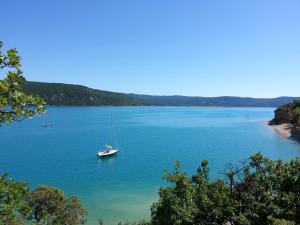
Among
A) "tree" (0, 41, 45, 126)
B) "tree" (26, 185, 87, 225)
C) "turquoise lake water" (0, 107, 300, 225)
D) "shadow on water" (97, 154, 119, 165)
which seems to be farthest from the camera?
"shadow on water" (97, 154, 119, 165)

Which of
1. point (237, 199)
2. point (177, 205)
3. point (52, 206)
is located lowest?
point (52, 206)

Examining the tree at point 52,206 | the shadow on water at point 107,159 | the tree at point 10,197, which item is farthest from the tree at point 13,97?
the shadow on water at point 107,159

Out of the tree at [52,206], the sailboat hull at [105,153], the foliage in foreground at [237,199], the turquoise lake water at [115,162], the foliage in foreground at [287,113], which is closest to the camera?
the foliage in foreground at [237,199]

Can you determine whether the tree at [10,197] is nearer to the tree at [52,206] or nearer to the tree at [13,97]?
the tree at [13,97]

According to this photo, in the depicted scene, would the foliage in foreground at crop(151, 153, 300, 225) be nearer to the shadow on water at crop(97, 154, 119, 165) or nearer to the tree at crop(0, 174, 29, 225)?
the tree at crop(0, 174, 29, 225)

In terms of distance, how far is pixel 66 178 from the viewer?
194 feet

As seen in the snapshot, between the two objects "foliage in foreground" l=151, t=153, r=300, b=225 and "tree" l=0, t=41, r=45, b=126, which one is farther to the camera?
"foliage in foreground" l=151, t=153, r=300, b=225

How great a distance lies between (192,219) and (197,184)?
3.37 meters

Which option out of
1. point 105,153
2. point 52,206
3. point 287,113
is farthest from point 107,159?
point 287,113

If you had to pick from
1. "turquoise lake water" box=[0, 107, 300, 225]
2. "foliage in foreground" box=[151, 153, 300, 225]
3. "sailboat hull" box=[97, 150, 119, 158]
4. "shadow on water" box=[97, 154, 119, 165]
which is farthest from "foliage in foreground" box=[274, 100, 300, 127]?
"foliage in foreground" box=[151, 153, 300, 225]

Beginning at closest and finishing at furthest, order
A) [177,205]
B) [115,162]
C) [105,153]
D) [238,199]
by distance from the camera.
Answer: [177,205], [238,199], [115,162], [105,153]

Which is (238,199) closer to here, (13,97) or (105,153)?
(13,97)

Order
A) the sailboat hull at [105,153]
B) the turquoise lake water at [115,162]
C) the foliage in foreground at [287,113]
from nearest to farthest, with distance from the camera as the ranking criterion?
the turquoise lake water at [115,162]
the sailboat hull at [105,153]
the foliage in foreground at [287,113]

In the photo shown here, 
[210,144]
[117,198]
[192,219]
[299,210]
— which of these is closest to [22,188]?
[192,219]
